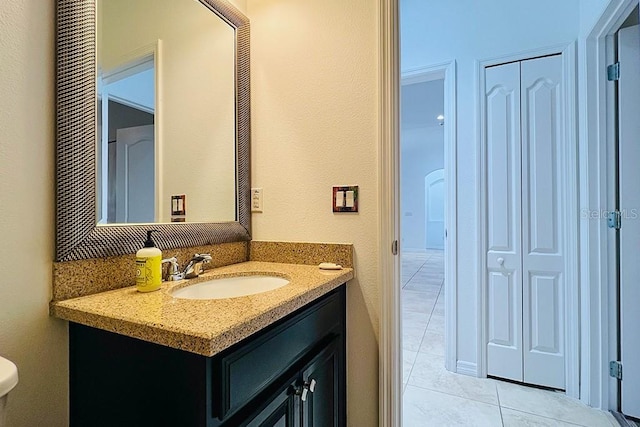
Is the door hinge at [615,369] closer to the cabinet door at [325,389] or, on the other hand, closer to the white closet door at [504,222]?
the white closet door at [504,222]

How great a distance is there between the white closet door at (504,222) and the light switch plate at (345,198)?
1213mm

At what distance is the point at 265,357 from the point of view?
79 centimetres

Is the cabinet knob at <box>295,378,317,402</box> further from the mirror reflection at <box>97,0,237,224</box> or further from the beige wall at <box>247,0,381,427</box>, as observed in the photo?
the mirror reflection at <box>97,0,237,224</box>

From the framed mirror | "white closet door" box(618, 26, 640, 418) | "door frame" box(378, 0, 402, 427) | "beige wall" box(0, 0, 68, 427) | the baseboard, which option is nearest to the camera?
"beige wall" box(0, 0, 68, 427)

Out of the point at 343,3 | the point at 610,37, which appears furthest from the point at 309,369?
the point at 610,37

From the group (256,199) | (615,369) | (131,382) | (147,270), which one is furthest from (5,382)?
(615,369)

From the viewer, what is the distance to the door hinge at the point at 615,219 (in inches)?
66.1

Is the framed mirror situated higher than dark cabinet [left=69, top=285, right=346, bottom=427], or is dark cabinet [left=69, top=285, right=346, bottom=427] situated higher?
the framed mirror

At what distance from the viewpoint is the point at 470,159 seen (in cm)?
212

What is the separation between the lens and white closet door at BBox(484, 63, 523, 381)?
2.01 meters

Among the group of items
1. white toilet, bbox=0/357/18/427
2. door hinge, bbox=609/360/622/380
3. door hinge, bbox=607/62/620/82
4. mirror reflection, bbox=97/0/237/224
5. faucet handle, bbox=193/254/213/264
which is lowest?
door hinge, bbox=609/360/622/380

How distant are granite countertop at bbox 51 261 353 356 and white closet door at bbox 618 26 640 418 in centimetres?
171

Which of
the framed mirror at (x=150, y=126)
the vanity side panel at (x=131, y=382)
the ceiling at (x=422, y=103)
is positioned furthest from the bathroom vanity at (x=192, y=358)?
the ceiling at (x=422, y=103)

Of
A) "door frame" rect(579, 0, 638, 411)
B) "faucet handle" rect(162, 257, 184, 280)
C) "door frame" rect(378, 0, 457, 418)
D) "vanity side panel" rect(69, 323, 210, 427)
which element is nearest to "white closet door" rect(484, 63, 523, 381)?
"door frame" rect(579, 0, 638, 411)
